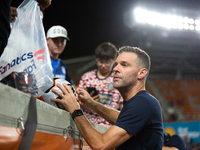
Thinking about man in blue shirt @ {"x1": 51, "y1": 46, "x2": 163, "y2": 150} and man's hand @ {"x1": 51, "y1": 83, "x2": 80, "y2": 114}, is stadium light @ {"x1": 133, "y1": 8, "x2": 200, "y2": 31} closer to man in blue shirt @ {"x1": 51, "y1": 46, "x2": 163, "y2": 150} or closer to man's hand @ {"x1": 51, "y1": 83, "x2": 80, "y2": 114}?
man in blue shirt @ {"x1": 51, "y1": 46, "x2": 163, "y2": 150}

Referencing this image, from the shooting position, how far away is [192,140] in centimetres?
844

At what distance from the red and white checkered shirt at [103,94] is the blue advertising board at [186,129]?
19.8 ft

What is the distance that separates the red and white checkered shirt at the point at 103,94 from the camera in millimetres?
2342

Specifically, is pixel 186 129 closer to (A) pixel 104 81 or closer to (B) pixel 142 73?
(A) pixel 104 81

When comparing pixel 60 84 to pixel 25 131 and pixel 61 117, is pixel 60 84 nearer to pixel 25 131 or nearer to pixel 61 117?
pixel 61 117

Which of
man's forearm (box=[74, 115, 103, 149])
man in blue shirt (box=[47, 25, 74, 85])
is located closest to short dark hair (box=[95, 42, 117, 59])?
man in blue shirt (box=[47, 25, 74, 85])

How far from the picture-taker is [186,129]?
8.34 metres

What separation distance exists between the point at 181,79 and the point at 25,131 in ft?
44.1

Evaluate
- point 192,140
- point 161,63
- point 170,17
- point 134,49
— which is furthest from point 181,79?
point 134,49

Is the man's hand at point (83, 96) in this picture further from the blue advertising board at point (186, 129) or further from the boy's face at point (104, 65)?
the blue advertising board at point (186, 129)

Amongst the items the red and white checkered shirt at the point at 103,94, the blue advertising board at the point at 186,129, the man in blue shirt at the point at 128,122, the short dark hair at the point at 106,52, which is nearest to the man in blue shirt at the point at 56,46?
the red and white checkered shirt at the point at 103,94

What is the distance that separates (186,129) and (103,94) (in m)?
7.13

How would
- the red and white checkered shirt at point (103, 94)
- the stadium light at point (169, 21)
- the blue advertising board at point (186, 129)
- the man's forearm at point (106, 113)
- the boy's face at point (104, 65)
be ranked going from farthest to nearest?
1. the blue advertising board at point (186, 129)
2. the stadium light at point (169, 21)
3. the boy's face at point (104, 65)
4. the red and white checkered shirt at point (103, 94)
5. the man's forearm at point (106, 113)

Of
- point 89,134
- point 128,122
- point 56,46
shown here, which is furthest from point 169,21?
point 89,134
